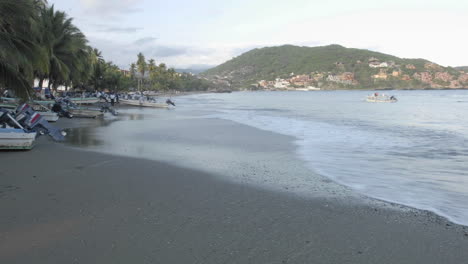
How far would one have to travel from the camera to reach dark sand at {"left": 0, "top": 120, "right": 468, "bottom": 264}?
15.5 feet

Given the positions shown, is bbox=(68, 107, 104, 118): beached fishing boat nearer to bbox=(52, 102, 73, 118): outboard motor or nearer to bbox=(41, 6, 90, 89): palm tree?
bbox=(52, 102, 73, 118): outboard motor

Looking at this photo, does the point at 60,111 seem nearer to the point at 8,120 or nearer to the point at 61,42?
the point at 61,42

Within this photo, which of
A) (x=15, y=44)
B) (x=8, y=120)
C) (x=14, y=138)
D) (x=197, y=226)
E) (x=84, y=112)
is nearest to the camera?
(x=197, y=226)

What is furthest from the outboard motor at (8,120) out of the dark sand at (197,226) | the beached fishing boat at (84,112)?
the beached fishing boat at (84,112)

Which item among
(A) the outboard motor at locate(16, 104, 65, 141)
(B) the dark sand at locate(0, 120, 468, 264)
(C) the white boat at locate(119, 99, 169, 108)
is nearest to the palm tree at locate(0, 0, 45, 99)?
(A) the outboard motor at locate(16, 104, 65, 141)

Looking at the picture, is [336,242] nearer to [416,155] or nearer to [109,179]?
[109,179]

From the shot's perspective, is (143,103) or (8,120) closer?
(8,120)

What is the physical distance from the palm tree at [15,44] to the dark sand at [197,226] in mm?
4020

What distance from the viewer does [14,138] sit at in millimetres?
12047

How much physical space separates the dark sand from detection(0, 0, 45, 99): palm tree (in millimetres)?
4020

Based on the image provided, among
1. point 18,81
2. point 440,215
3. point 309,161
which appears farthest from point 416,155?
point 18,81

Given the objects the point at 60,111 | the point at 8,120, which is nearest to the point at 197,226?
the point at 8,120

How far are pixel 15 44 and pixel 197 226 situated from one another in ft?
32.0

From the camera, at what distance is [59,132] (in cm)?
1564
